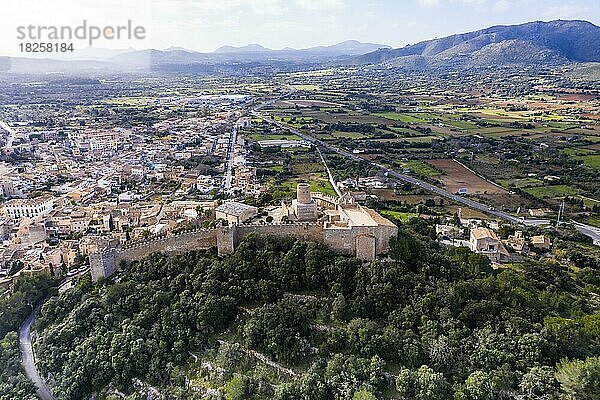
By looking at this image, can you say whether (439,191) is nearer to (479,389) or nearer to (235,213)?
(235,213)

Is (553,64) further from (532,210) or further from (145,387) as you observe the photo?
(145,387)

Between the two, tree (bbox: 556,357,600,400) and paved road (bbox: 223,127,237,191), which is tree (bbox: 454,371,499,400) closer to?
A: tree (bbox: 556,357,600,400)

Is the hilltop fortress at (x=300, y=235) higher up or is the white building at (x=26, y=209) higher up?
the hilltop fortress at (x=300, y=235)

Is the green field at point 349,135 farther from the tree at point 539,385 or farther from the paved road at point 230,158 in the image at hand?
the tree at point 539,385

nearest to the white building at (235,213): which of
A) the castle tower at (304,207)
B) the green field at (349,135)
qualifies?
the castle tower at (304,207)

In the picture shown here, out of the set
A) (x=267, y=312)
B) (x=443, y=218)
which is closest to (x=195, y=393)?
(x=267, y=312)

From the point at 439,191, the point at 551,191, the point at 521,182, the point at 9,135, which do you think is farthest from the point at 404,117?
the point at 9,135

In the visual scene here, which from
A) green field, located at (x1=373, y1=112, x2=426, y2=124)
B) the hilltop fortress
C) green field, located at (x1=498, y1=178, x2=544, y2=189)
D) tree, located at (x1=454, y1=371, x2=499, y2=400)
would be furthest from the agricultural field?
tree, located at (x1=454, y1=371, x2=499, y2=400)
